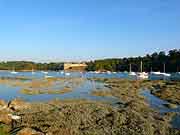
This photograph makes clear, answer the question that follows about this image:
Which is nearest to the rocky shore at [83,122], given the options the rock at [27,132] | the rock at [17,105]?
the rock at [27,132]

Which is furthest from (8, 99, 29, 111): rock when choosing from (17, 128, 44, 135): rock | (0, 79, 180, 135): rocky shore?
(17, 128, 44, 135): rock

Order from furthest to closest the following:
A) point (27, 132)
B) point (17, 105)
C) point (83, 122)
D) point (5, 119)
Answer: point (17, 105), point (5, 119), point (83, 122), point (27, 132)

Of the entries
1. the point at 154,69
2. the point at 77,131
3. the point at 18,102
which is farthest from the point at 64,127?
the point at 154,69

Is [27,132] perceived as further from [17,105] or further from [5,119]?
[17,105]

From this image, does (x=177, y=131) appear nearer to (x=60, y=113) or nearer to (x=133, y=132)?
(x=133, y=132)

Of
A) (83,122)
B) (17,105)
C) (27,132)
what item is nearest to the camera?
(27,132)

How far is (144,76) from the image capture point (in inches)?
5807

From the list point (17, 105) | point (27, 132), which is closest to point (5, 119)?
point (27, 132)

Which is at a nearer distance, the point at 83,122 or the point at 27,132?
the point at 27,132

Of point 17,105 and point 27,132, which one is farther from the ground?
point 17,105

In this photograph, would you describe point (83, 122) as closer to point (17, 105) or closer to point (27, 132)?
point (27, 132)

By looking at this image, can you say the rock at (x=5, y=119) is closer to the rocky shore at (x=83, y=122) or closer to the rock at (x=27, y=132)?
the rocky shore at (x=83, y=122)

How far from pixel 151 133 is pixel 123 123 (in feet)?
14.7

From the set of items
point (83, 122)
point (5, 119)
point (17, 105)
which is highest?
point (17, 105)
